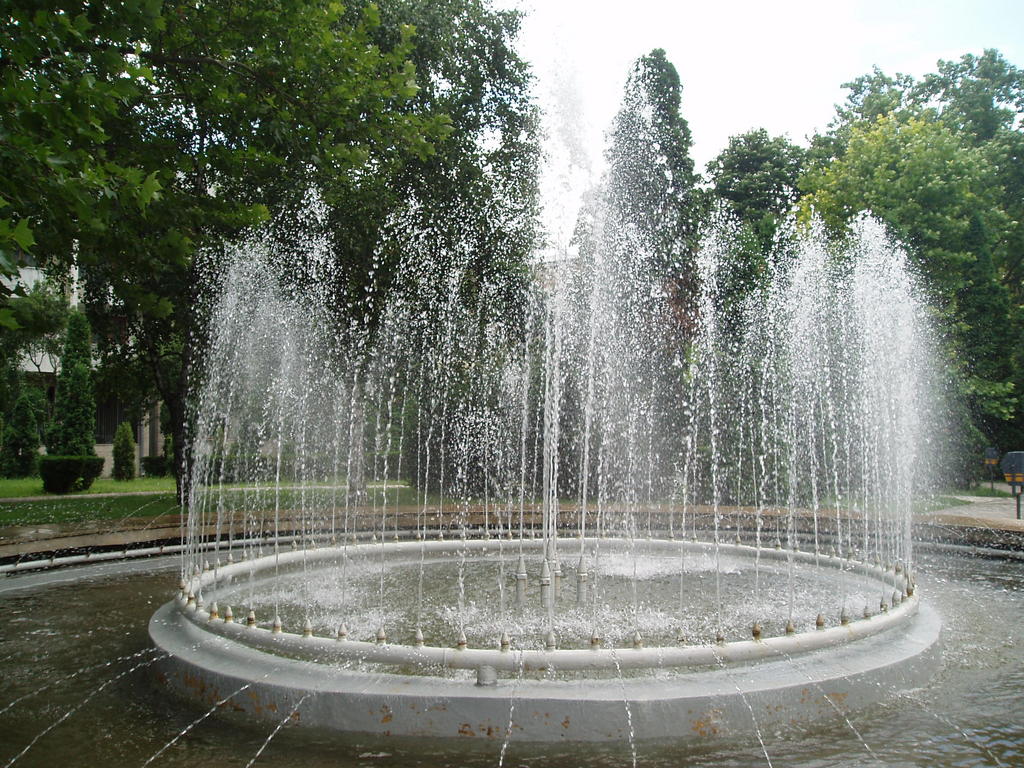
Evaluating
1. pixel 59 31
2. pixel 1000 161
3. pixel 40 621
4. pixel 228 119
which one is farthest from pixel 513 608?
pixel 1000 161

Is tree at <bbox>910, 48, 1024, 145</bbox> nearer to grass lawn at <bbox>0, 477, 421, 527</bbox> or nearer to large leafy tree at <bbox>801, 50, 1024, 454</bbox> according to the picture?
large leafy tree at <bbox>801, 50, 1024, 454</bbox>

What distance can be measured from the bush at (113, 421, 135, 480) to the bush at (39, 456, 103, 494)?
625 cm

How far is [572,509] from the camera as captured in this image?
15.2 meters

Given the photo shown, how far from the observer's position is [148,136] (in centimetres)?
888

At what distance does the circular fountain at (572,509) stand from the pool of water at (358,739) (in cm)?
12

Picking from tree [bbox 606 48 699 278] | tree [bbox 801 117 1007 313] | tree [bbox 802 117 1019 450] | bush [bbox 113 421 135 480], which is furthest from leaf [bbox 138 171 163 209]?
bush [bbox 113 421 135 480]

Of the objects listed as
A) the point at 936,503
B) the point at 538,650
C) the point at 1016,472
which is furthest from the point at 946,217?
the point at 538,650

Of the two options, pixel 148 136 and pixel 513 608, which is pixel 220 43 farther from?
pixel 513 608

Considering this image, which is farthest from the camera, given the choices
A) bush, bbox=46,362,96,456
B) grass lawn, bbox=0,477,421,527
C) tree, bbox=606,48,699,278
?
bush, bbox=46,362,96,456

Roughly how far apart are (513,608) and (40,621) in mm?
4183

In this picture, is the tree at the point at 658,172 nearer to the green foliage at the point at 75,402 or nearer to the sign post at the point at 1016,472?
the sign post at the point at 1016,472

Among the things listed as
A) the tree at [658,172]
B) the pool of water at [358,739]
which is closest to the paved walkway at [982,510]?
the tree at [658,172]

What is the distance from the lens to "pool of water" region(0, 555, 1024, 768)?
13.2 feet

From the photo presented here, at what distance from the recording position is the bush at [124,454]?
28047mm
